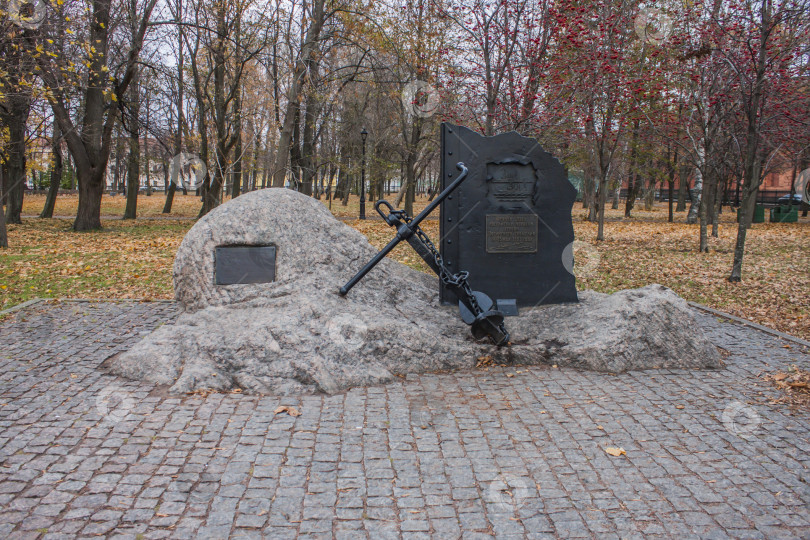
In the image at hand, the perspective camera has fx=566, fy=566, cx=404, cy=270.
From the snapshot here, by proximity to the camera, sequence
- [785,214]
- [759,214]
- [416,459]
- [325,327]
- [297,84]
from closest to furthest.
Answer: [416,459] → [325,327] → [297,84] → [785,214] → [759,214]

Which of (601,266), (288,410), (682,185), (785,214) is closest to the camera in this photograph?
(288,410)

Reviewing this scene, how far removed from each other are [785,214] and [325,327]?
28.8 m

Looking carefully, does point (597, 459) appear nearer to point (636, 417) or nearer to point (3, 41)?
point (636, 417)

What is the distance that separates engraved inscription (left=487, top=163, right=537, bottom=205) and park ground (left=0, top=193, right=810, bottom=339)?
13.4 ft

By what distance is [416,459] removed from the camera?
12.8 ft

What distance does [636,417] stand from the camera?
4590 millimetres

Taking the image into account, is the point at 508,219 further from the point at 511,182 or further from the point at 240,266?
the point at 240,266

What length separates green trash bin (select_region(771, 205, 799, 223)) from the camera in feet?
87.7

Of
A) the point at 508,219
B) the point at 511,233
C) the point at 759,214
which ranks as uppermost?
the point at 759,214

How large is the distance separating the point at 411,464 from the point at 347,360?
5.58ft

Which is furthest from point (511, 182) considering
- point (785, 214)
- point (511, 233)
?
point (785, 214)

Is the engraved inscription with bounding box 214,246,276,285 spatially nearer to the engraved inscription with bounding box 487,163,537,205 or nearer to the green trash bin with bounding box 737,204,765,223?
the engraved inscription with bounding box 487,163,537,205

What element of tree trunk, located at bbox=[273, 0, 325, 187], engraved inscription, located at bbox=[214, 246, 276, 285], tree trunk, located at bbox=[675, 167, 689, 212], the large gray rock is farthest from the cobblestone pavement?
tree trunk, located at bbox=[675, 167, 689, 212]

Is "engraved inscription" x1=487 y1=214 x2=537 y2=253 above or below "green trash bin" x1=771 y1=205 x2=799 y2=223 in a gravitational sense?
below
